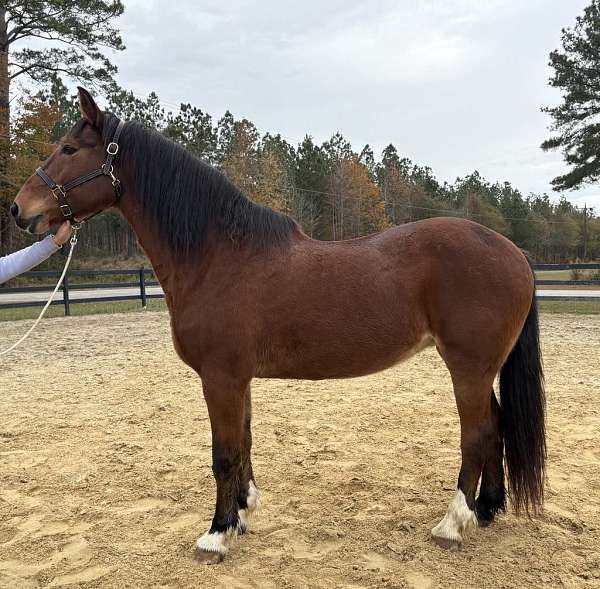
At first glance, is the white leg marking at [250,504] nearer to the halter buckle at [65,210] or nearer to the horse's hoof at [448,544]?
the horse's hoof at [448,544]

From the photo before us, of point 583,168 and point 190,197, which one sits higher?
point 583,168

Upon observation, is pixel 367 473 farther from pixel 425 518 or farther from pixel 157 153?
pixel 157 153

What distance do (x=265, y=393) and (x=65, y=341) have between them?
5713mm

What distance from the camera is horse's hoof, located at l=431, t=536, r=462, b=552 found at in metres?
2.60

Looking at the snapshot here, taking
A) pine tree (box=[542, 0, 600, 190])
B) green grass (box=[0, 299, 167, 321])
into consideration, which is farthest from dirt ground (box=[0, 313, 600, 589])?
pine tree (box=[542, 0, 600, 190])

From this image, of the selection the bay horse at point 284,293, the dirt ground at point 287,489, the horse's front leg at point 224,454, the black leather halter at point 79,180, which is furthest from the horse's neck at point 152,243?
the dirt ground at point 287,489

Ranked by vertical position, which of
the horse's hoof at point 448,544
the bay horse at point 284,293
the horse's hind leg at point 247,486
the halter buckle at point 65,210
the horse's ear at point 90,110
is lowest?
the horse's hoof at point 448,544

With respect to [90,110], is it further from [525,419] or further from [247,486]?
[525,419]

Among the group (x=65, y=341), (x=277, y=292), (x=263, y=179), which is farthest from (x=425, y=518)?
(x=263, y=179)

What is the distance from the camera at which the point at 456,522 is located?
2666 millimetres

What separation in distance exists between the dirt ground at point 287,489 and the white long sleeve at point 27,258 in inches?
64.2

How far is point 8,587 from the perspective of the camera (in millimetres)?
2318

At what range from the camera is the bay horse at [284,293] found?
2.62 meters

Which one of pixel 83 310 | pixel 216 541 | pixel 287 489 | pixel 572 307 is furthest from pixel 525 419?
pixel 83 310
